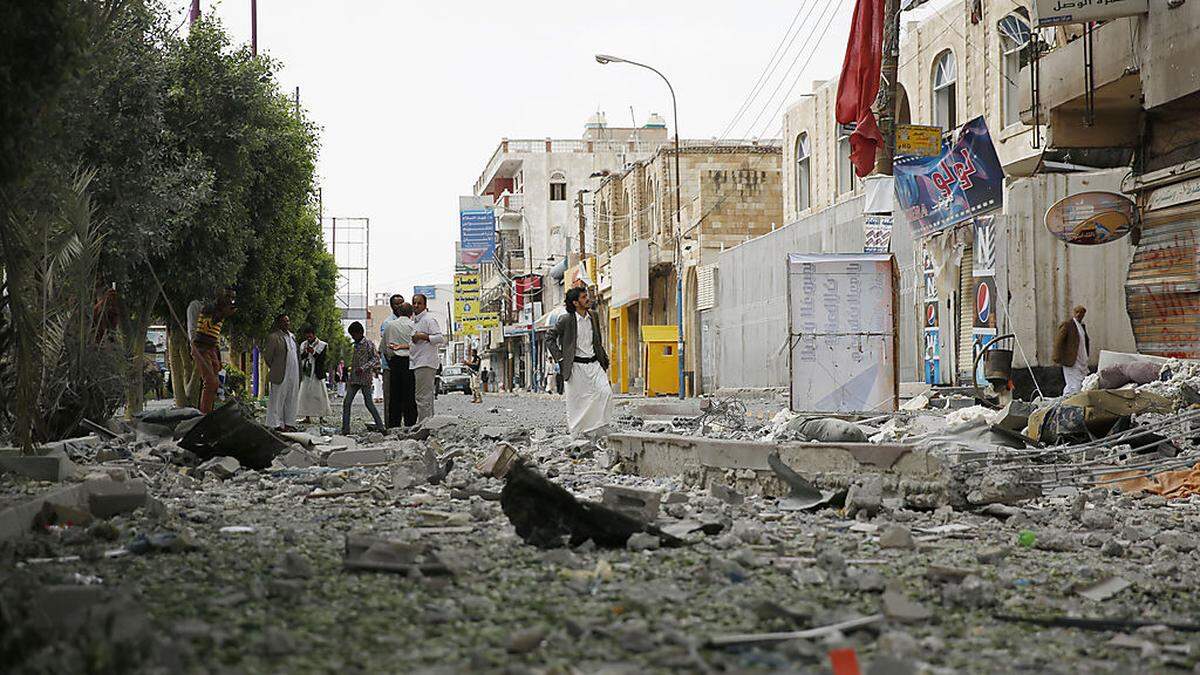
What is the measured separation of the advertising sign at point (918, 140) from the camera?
2036cm

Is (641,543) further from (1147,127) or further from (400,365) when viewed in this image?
(1147,127)

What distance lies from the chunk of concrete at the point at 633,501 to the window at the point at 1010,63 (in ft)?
52.6

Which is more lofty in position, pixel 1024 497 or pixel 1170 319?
pixel 1170 319

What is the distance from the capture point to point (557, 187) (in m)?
86.0

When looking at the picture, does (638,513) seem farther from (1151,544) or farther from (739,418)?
(739,418)

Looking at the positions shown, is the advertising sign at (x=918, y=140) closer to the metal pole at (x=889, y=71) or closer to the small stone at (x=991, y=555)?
the metal pole at (x=889, y=71)

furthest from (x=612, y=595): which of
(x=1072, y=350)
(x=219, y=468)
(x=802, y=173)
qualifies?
(x=802, y=173)

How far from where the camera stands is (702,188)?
145 ft

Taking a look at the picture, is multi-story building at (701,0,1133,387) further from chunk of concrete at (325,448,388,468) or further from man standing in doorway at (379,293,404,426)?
chunk of concrete at (325,448,388,468)

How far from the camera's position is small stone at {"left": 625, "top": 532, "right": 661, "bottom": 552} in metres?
6.00

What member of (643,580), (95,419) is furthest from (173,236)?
(643,580)

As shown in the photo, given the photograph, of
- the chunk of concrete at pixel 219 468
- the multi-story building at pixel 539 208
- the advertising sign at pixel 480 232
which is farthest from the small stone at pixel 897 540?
the advertising sign at pixel 480 232

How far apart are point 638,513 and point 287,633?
328 centimetres

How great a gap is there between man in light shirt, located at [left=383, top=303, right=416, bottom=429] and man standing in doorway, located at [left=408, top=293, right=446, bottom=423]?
90 mm
